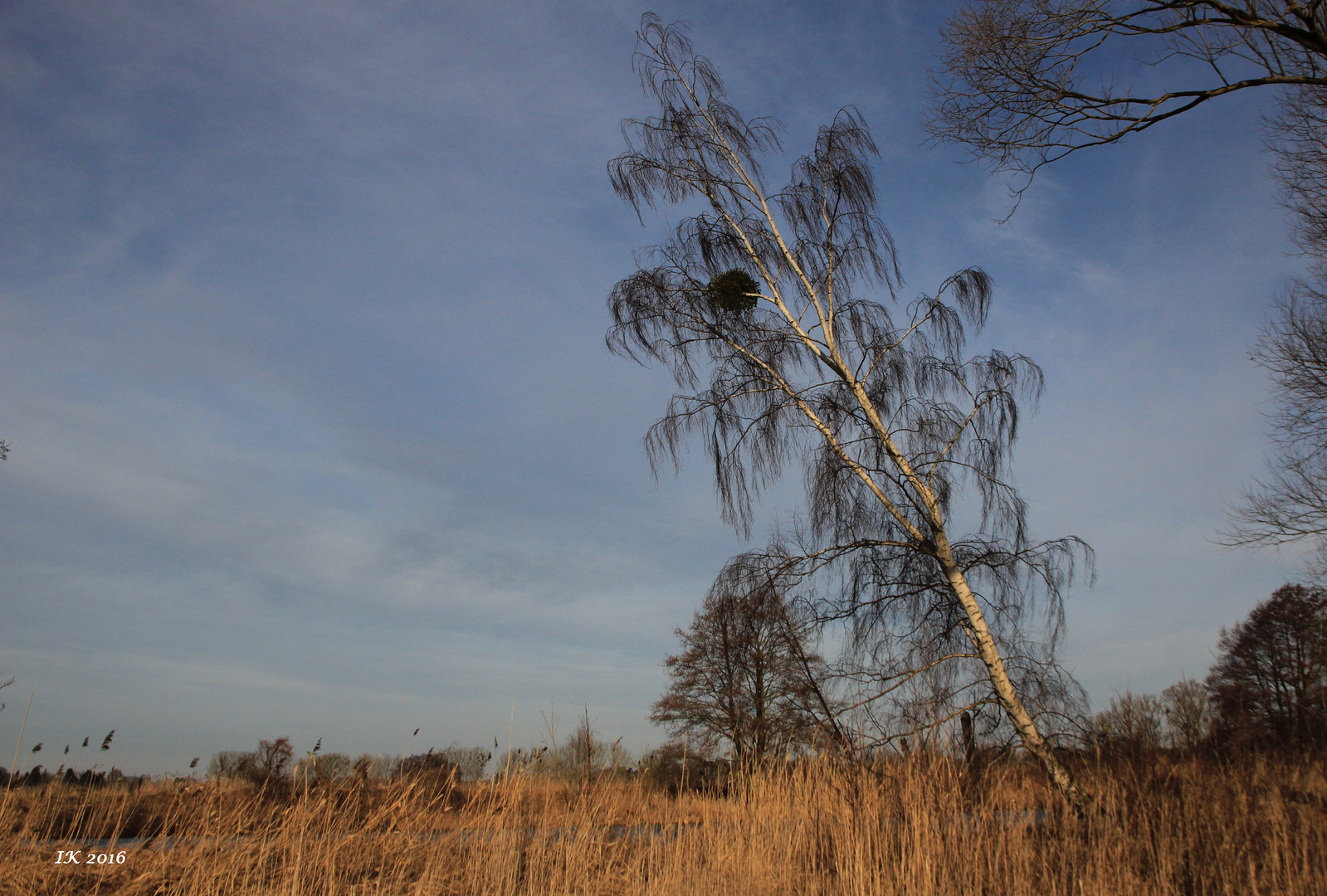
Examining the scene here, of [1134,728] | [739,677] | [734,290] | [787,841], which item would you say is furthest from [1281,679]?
[739,677]

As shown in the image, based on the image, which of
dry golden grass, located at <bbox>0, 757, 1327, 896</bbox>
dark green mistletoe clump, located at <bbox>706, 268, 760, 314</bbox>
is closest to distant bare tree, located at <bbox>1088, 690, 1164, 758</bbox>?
dry golden grass, located at <bbox>0, 757, 1327, 896</bbox>

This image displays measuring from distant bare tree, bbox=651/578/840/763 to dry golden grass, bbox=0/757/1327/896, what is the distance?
1172mm

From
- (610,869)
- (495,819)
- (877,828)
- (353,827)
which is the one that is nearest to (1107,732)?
(877,828)

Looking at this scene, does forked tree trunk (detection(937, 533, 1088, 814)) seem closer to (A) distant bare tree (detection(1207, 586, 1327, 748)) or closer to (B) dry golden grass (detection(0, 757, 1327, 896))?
(B) dry golden grass (detection(0, 757, 1327, 896))

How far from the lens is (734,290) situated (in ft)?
30.1

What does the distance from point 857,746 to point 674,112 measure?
8867mm

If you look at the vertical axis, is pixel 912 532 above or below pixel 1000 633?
above

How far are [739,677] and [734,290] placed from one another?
16.7 metres

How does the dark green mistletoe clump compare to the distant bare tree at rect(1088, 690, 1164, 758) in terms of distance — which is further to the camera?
the dark green mistletoe clump

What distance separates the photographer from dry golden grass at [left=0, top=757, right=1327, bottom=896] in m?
5.02

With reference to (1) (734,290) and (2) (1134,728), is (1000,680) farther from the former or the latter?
(1) (734,290)

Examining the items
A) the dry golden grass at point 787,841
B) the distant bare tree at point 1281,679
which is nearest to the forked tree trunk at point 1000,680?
the dry golden grass at point 787,841

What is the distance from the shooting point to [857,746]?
20.1 feet

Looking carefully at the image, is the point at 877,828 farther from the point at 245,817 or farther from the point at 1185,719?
the point at 245,817
